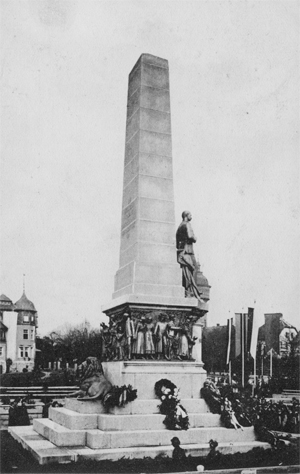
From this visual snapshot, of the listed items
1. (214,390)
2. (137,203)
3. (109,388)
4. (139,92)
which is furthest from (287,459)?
(139,92)

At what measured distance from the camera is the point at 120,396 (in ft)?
42.4

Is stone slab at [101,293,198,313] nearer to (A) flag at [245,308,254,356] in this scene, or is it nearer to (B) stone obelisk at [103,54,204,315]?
(B) stone obelisk at [103,54,204,315]

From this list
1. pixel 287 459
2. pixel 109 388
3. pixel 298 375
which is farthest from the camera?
pixel 298 375

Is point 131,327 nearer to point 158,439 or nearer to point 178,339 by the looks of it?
point 178,339

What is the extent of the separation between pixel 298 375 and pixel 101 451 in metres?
33.6

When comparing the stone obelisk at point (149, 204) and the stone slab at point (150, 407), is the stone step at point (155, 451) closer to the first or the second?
the stone slab at point (150, 407)

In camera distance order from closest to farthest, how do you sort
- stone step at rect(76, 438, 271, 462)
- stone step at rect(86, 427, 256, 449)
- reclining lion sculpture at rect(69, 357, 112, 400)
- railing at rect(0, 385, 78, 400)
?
stone step at rect(76, 438, 271, 462), stone step at rect(86, 427, 256, 449), reclining lion sculpture at rect(69, 357, 112, 400), railing at rect(0, 385, 78, 400)

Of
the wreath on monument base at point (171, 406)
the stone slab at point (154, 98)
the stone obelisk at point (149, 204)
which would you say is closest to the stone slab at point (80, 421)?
the wreath on monument base at point (171, 406)

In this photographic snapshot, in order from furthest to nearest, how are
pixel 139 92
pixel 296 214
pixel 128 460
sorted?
1. pixel 296 214
2. pixel 139 92
3. pixel 128 460

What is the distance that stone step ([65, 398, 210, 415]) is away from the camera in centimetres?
1305

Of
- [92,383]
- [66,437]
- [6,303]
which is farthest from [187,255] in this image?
[6,303]

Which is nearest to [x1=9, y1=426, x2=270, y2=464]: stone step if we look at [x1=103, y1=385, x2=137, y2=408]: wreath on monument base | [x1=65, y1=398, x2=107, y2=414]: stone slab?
[x1=65, y1=398, x2=107, y2=414]: stone slab

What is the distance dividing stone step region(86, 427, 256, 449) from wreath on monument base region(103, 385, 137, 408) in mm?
799

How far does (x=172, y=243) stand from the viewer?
50.5 feet
